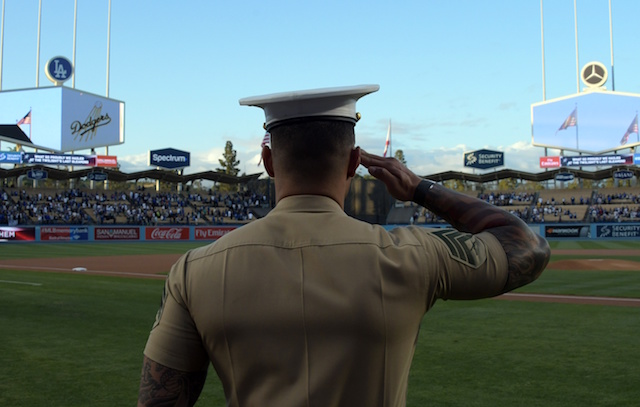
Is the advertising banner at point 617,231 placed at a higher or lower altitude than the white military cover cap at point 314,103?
lower

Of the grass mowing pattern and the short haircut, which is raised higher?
the short haircut

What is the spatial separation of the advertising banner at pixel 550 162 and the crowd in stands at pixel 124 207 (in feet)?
88.8

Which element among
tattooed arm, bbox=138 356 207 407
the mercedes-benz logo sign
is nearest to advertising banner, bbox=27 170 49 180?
the mercedes-benz logo sign

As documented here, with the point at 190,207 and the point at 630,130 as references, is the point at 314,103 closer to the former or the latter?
the point at 190,207

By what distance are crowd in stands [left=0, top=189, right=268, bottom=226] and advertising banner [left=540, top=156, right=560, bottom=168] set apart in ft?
88.8

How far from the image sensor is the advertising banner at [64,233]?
40.6m

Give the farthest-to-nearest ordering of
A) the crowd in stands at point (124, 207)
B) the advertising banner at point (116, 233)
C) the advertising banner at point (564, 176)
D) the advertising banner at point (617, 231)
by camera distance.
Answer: the advertising banner at point (564, 176) → the advertising banner at point (617, 231) → the crowd in stands at point (124, 207) → the advertising banner at point (116, 233)

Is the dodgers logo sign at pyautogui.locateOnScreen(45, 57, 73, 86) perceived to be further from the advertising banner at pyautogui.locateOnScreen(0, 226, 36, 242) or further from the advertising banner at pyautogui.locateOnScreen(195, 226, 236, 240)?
the advertising banner at pyautogui.locateOnScreen(195, 226, 236, 240)

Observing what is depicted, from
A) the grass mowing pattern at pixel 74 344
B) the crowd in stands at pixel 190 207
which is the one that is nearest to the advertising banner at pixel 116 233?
the crowd in stands at pixel 190 207

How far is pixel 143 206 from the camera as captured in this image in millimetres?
52656

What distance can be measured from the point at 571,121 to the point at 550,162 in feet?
14.1

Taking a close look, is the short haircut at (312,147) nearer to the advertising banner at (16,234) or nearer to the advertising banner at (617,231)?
the advertising banner at (16,234)

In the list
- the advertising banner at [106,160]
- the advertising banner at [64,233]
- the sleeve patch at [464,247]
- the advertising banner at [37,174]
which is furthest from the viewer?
the advertising banner at [106,160]

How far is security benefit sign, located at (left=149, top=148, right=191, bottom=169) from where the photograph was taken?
58.5 meters
